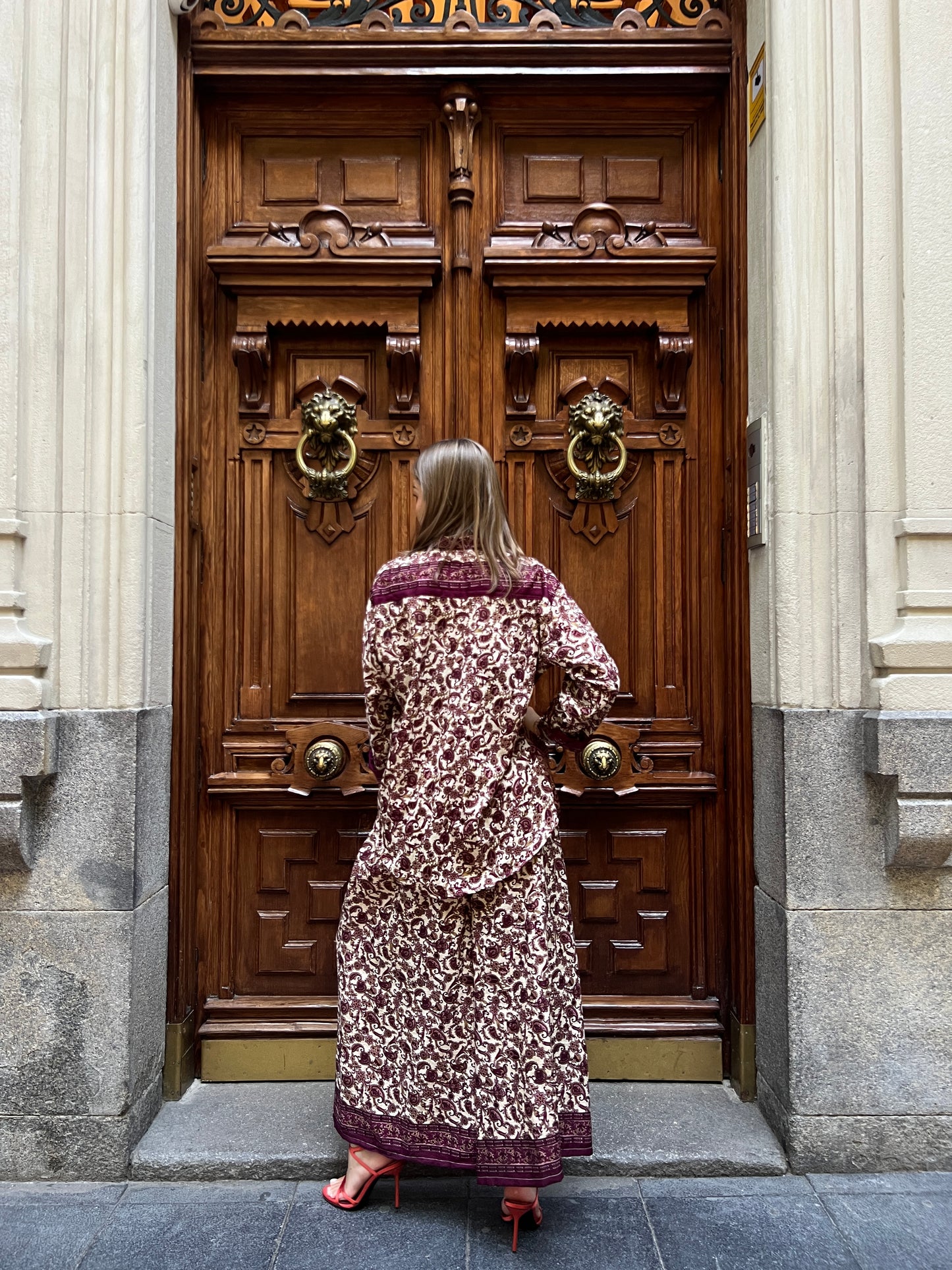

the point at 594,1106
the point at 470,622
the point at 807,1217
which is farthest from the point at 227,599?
the point at 807,1217

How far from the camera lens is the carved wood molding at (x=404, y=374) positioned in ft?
10.8

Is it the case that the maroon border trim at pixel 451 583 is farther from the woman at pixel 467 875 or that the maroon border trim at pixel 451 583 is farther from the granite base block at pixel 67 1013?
the granite base block at pixel 67 1013

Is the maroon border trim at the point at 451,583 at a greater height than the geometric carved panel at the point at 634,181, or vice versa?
the geometric carved panel at the point at 634,181

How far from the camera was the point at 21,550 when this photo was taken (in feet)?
9.36

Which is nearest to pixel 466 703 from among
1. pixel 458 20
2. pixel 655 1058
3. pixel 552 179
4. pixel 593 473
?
pixel 593 473

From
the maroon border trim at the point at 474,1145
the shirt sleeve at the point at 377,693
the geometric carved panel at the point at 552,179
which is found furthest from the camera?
the geometric carved panel at the point at 552,179

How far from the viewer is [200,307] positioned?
334 centimetres

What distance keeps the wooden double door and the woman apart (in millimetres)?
754

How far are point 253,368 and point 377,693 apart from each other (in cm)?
144

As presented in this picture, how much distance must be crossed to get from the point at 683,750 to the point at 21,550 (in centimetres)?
234

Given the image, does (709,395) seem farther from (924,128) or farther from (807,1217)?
(807,1217)

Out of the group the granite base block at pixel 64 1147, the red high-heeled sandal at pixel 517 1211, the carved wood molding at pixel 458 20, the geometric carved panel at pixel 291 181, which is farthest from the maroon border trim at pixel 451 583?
the carved wood molding at pixel 458 20

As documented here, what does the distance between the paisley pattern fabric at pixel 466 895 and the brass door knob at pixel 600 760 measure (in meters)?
0.60

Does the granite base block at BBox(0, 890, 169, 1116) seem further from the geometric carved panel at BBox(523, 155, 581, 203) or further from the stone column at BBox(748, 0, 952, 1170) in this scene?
the geometric carved panel at BBox(523, 155, 581, 203)
